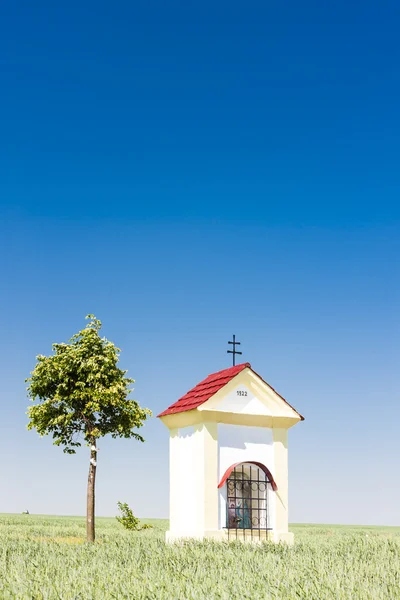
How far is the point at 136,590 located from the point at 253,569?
3.02m

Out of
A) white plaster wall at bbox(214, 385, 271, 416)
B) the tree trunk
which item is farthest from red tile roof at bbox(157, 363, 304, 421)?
the tree trunk

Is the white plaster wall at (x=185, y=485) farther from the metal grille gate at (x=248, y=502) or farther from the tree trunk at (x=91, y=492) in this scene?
the tree trunk at (x=91, y=492)

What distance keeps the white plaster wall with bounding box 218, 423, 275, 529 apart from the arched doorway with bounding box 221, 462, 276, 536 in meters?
0.20

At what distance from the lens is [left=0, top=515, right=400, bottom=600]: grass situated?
9.95 m

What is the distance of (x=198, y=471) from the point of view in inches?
710

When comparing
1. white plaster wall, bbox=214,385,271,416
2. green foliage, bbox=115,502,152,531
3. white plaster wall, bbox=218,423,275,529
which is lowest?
green foliage, bbox=115,502,152,531

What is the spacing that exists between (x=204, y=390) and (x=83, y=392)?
Answer: 705 cm

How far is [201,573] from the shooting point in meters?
11.7

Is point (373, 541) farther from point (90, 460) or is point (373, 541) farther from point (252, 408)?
point (90, 460)

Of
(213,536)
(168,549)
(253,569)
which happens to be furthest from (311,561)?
(213,536)

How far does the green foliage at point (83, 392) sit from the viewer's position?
81.5 ft

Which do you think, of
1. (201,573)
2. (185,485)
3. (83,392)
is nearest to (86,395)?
(83,392)

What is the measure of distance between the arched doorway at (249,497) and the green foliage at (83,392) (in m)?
6.93

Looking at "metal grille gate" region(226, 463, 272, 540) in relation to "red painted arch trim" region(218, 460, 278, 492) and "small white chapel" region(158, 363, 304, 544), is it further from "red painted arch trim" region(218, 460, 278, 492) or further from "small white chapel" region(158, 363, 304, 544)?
"red painted arch trim" region(218, 460, 278, 492)
